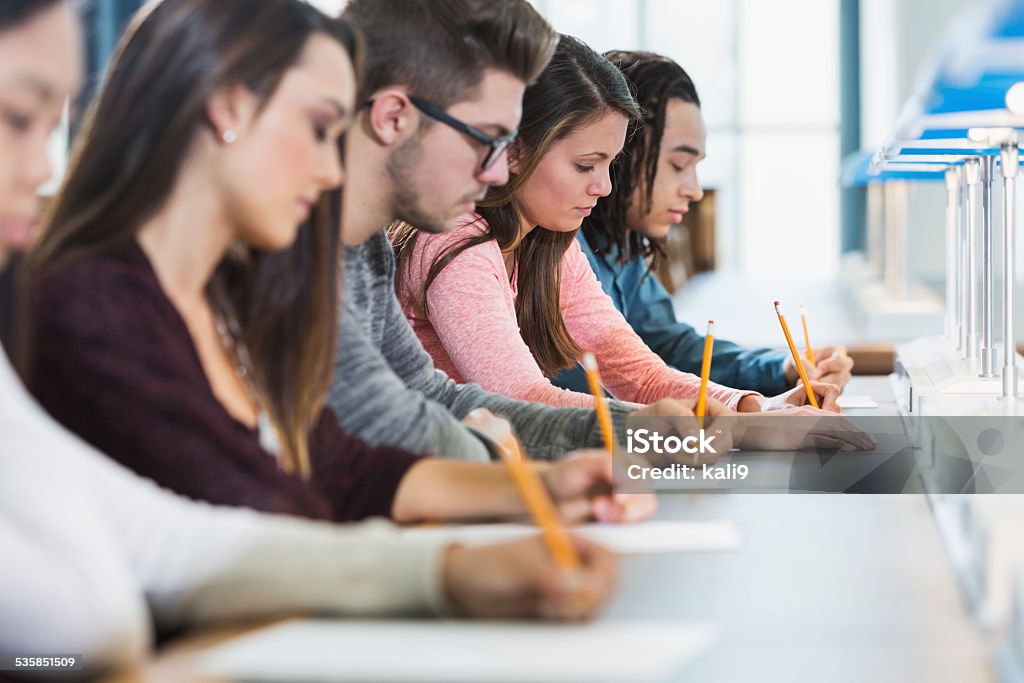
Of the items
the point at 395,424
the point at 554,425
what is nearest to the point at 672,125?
the point at 554,425

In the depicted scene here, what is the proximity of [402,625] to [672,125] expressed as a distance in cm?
149

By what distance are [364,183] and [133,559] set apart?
1.98ft

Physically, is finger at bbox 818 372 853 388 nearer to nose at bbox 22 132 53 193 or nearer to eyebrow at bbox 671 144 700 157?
eyebrow at bbox 671 144 700 157

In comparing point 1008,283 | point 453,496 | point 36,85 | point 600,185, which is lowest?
point 453,496

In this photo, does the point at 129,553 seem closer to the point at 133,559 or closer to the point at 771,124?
the point at 133,559

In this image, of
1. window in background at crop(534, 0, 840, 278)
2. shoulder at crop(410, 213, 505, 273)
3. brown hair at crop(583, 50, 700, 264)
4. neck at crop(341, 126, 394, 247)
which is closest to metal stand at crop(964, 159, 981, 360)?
brown hair at crop(583, 50, 700, 264)

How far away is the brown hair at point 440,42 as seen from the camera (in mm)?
1278

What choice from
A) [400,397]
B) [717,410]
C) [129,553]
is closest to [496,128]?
[400,397]

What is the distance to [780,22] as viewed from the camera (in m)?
9.70

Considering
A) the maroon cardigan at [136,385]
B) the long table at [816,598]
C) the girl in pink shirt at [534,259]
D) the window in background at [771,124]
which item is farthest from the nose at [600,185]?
the window in background at [771,124]

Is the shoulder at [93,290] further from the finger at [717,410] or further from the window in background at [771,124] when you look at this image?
the window in background at [771,124]

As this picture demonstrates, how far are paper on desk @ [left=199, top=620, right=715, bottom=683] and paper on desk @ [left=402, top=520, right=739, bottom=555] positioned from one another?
16 cm

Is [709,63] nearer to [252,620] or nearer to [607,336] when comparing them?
[607,336]

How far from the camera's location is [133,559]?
779 millimetres
